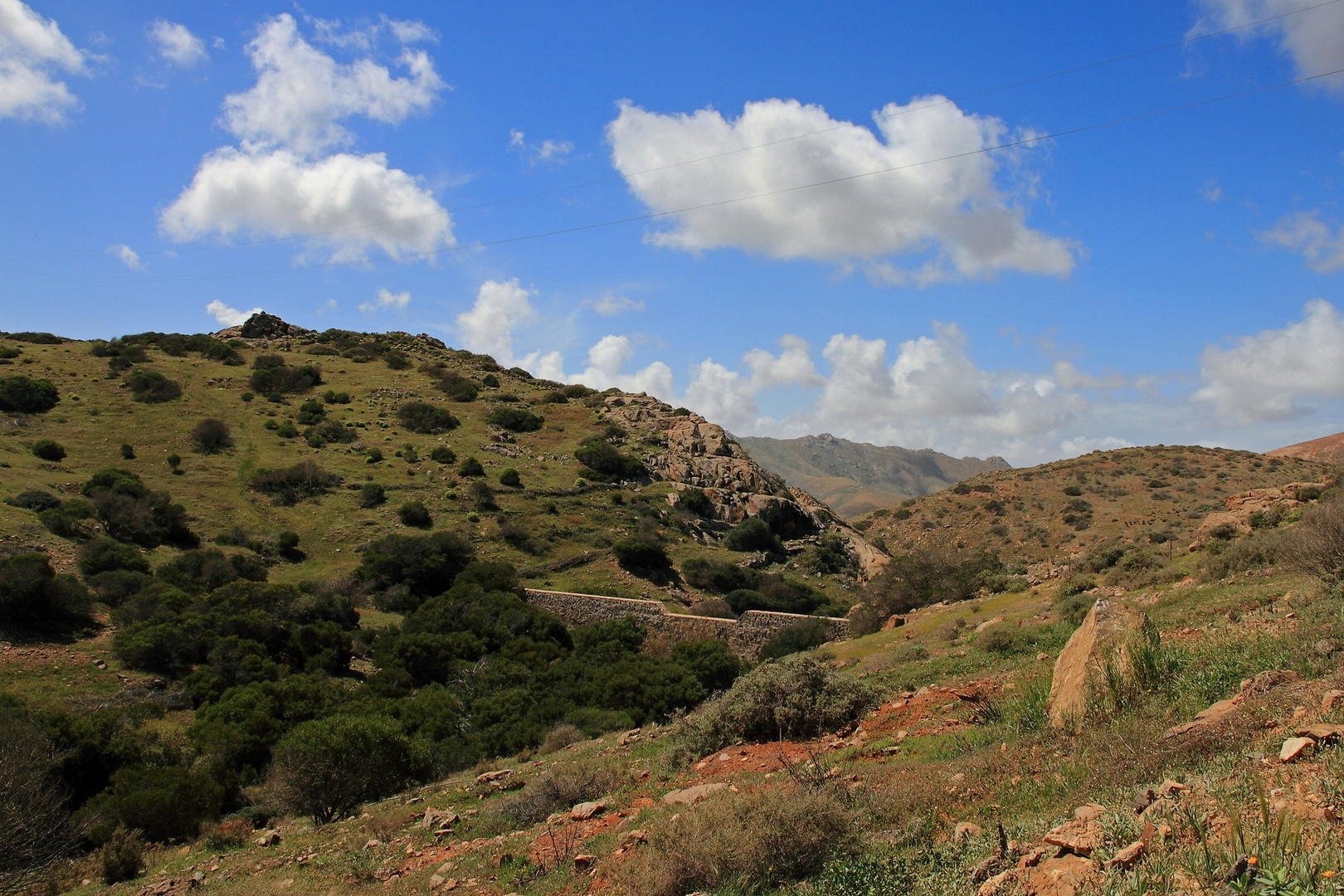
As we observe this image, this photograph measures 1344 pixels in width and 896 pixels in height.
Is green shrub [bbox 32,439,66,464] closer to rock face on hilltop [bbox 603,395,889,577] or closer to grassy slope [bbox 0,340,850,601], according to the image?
grassy slope [bbox 0,340,850,601]

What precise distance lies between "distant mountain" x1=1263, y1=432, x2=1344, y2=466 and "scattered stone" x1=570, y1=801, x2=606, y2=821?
68.9m

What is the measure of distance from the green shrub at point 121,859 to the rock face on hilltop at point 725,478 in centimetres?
3317

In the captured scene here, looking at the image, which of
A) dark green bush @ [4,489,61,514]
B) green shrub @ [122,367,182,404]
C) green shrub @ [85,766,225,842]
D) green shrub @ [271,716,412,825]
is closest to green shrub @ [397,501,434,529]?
dark green bush @ [4,489,61,514]

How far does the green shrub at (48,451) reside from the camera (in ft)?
123

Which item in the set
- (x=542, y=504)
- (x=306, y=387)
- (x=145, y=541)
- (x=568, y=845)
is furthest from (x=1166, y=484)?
(x=306, y=387)

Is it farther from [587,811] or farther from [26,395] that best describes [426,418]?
[587,811]

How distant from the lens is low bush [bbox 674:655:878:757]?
10.3 meters

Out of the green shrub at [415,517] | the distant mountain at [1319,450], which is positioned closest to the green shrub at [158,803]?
the green shrub at [415,517]

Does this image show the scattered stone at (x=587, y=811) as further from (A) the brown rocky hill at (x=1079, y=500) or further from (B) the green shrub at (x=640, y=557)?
(A) the brown rocky hill at (x=1079, y=500)

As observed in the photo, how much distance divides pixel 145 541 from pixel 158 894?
28534mm

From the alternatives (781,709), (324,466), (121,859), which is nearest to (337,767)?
(121,859)

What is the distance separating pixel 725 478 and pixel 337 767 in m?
36.3

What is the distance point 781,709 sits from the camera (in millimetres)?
10367

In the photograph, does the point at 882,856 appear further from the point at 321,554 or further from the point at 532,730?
the point at 321,554
